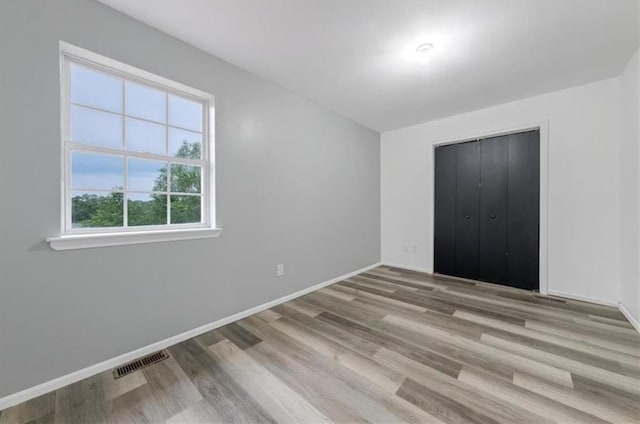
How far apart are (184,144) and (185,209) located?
22.7 inches

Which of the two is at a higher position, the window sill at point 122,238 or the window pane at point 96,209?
the window pane at point 96,209

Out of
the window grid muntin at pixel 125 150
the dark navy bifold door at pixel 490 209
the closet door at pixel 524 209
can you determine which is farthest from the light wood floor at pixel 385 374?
the window grid muntin at pixel 125 150

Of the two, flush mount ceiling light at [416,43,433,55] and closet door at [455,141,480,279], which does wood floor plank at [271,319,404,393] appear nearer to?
flush mount ceiling light at [416,43,433,55]

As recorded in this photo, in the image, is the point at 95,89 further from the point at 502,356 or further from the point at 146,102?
the point at 502,356

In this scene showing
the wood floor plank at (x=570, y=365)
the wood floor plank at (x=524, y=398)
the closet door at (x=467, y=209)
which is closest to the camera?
the wood floor plank at (x=524, y=398)

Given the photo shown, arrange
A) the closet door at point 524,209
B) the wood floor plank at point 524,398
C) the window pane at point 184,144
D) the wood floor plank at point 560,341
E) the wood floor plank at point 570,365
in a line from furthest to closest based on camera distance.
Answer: the closet door at point 524,209 < the window pane at point 184,144 < the wood floor plank at point 560,341 < the wood floor plank at point 570,365 < the wood floor plank at point 524,398

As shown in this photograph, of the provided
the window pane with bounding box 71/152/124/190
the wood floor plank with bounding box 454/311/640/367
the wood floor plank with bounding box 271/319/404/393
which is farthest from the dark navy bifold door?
the window pane with bounding box 71/152/124/190

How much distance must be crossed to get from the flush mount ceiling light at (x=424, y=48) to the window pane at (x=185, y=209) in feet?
7.75

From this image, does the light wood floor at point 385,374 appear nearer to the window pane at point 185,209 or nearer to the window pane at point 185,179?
the window pane at point 185,209

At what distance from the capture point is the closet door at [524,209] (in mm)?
3092

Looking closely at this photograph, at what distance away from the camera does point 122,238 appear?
1.71m

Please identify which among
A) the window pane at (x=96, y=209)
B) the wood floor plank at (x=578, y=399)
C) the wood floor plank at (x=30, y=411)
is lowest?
the wood floor plank at (x=30, y=411)

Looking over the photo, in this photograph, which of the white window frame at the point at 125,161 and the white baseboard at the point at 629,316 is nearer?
the white window frame at the point at 125,161

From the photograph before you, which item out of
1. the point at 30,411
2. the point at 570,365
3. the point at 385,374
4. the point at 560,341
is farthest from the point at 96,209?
the point at 560,341
